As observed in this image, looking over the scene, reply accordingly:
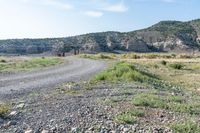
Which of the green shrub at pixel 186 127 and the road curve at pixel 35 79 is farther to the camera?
the road curve at pixel 35 79

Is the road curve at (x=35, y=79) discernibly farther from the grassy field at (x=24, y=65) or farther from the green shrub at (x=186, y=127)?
the green shrub at (x=186, y=127)

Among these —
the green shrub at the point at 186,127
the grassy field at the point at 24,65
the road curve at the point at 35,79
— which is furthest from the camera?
the grassy field at the point at 24,65

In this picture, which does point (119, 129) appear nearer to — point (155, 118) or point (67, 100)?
point (155, 118)

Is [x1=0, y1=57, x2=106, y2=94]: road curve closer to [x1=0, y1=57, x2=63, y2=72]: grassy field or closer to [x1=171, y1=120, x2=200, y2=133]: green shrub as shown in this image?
[x1=0, y1=57, x2=63, y2=72]: grassy field

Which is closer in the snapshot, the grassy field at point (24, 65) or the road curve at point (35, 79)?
Result: the road curve at point (35, 79)

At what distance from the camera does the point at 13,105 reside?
18516mm

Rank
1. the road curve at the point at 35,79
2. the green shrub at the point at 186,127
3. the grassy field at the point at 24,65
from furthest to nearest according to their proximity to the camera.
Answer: the grassy field at the point at 24,65 < the road curve at the point at 35,79 < the green shrub at the point at 186,127

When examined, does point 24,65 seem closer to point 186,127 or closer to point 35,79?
point 35,79

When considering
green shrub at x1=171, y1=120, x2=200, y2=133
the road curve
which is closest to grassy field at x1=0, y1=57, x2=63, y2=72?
the road curve

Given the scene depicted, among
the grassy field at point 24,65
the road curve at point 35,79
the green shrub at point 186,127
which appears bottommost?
the grassy field at point 24,65

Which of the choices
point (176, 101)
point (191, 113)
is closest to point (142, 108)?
point (191, 113)

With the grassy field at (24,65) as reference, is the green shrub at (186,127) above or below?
above

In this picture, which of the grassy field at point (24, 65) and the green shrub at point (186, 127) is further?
the grassy field at point (24, 65)

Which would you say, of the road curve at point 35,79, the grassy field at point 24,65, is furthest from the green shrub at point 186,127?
the grassy field at point 24,65
